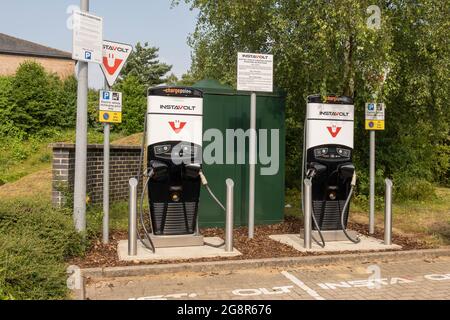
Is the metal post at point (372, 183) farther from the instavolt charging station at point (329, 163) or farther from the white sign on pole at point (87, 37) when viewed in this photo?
the white sign on pole at point (87, 37)

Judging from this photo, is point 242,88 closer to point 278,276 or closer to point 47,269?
point 278,276

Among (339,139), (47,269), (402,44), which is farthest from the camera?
(402,44)

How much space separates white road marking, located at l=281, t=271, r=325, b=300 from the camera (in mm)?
5020

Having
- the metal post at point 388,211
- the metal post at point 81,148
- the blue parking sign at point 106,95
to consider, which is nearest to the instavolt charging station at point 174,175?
the blue parking sign at point 106,95

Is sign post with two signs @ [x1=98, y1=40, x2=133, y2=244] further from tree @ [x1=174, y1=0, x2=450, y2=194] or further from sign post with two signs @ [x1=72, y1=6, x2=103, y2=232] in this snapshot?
tree @ [x1=174, y1=0, x2=450, y2=194]

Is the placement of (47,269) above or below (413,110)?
below

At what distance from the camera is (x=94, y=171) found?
9062 mm

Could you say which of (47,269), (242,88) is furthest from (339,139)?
(47,269)

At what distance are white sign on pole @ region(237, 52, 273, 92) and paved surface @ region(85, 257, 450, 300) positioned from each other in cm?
285

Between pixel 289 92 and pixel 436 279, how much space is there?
492 centimetres

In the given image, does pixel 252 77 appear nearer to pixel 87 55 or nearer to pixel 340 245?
pixel 87 55

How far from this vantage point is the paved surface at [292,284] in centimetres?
502

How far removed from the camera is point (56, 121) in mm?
22703

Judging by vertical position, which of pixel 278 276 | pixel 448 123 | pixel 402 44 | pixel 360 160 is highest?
pixel 402 44
